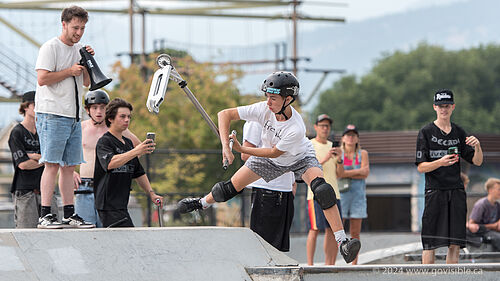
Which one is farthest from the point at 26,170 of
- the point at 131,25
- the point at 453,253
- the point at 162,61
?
the point at 131,25

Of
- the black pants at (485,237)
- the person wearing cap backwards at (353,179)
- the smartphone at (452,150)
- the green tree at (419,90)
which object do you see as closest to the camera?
the smartphone at (452,150)

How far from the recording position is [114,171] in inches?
253

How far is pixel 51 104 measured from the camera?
587cm

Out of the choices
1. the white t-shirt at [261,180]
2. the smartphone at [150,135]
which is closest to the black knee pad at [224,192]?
the white t-shirt at [261,180]

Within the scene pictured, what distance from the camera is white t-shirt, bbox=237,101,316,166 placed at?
5.98 meters

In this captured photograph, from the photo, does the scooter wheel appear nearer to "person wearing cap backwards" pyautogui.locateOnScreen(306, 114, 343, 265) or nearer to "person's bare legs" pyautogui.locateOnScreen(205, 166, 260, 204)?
"person's bare legs" pyautogui.locateOnScreen(205, 166, 260, 204)

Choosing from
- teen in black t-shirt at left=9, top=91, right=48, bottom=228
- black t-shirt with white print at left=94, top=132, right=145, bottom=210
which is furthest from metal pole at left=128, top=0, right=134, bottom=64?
black t-shirt with white print at left=94, top=132, right=145, bottom=210

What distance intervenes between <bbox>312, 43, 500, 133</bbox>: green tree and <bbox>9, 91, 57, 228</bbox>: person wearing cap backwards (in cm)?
6412

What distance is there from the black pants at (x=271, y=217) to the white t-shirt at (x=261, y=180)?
0.04 meters

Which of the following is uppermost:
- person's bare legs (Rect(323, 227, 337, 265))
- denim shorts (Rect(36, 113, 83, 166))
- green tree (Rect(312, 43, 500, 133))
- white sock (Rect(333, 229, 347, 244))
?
A: green tree (Rect(312, 43, 500, 133))

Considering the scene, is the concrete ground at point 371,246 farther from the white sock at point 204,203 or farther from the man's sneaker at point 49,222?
the man's sneaker at point 49,222

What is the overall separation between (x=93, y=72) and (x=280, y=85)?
1.51m

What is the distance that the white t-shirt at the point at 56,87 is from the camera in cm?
586

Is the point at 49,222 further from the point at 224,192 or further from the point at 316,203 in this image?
the point at 316,203
